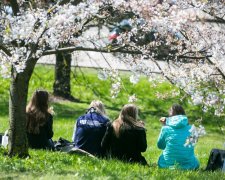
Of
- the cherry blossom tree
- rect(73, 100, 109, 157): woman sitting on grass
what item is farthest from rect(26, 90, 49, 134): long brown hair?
the cherry blossom tree

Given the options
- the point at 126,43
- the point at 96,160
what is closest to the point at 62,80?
the point at 96,160

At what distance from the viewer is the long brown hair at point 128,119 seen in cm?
843

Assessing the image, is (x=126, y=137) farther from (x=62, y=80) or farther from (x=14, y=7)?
(x=62, y=80)

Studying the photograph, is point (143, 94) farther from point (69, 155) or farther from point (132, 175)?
point (132, 175)

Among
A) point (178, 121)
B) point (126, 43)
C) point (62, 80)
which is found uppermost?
point (126, 43)

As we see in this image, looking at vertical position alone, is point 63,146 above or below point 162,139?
below

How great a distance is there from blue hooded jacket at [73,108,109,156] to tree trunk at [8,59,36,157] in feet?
3.75

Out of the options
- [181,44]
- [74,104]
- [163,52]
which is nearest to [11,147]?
[163,52]

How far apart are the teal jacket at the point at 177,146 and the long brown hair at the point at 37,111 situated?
1918 millimetres

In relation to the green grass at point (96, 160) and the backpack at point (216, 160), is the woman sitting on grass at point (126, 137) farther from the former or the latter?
the backpack at point (216, 160)

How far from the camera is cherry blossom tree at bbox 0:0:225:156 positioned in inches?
261

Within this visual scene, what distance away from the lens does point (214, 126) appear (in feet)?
49.2

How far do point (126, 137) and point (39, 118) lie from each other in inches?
57.5

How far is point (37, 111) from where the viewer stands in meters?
8.95
